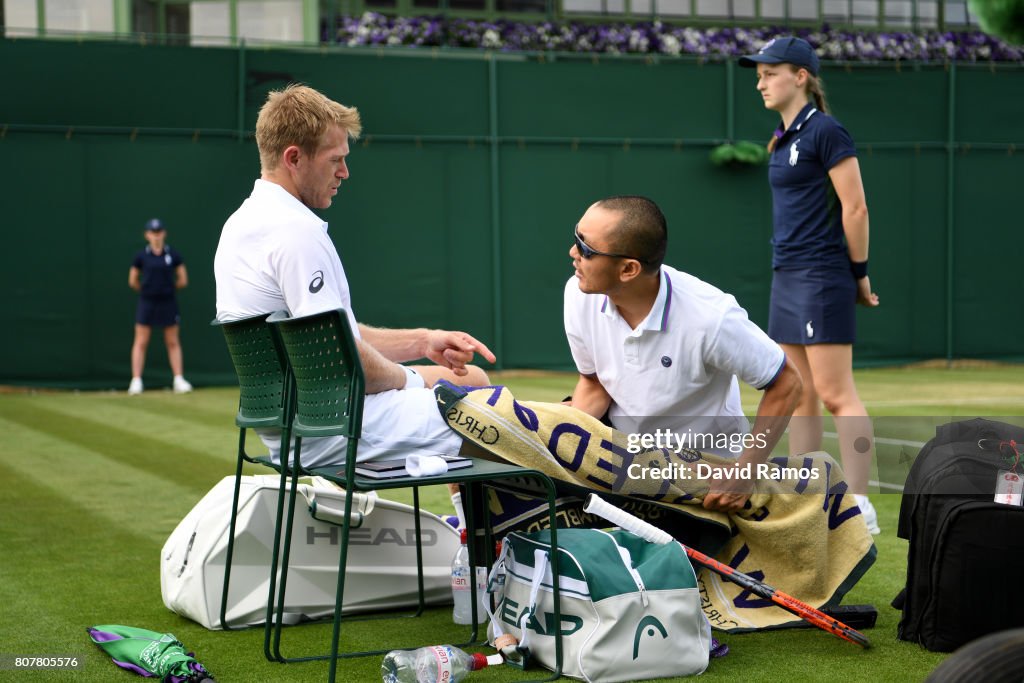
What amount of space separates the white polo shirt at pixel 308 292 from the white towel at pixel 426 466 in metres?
0.34

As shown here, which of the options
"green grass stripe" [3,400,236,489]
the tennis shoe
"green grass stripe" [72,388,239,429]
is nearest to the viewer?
"green grass stripe" [3,400,236,489]

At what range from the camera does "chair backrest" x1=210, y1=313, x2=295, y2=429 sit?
392cm

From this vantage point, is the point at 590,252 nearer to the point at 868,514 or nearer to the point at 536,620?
the point at 536,620

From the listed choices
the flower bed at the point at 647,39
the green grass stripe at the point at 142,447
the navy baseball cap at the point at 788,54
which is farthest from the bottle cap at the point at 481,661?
the flower bed at the point at 647,39

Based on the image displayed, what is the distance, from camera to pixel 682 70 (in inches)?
702

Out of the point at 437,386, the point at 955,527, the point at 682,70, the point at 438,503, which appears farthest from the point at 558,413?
the point at 682,70

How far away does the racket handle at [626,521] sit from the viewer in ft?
12.9

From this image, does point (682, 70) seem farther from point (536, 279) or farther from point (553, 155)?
point (536, 279)

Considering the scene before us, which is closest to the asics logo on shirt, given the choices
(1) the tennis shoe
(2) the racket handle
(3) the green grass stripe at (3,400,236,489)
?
(2) the racket handle

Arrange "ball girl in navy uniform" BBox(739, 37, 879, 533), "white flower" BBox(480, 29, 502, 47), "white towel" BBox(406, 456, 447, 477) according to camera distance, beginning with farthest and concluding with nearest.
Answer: "white flower" BBox(480, 29, 502, 47) → "ball girl in navy uniform" BBox(739, 37, 879, 533) → "white towel" BBox(406, 456, 447, 477)

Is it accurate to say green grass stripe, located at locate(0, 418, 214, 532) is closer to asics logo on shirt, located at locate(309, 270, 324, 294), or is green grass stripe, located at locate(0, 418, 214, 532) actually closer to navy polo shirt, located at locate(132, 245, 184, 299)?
asics logo on shirt, located at locate(309, 270, 324, 294)

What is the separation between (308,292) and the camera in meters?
3.99

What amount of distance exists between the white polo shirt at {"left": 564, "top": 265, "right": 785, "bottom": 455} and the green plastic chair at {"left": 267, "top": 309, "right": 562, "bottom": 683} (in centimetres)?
74

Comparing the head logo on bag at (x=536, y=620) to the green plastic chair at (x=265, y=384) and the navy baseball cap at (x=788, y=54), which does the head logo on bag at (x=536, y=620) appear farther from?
the navy baseball cap at (x=788, y=54)
